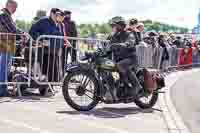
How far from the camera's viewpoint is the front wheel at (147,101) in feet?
34.8

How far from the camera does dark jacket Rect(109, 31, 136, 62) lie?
9.98 m

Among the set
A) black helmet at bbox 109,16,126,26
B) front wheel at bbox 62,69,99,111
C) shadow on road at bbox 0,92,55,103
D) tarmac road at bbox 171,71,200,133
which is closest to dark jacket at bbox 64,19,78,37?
shadow on road at bbox 0,92,55,103

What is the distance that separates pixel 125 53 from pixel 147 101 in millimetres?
1238

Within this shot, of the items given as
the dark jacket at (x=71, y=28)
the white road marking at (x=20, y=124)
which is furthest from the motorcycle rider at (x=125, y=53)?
the dark jacket at (x=71, y=28)

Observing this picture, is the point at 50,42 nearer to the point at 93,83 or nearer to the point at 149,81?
the point at 93,83

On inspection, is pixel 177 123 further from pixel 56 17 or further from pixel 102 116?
pixel 56 17

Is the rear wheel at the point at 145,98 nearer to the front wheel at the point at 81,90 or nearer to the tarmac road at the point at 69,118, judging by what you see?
the tarmac road at the point at 69,118

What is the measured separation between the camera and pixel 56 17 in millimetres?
11852

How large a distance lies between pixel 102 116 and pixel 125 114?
60 cm

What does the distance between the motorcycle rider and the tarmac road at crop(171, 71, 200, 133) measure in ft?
3.45

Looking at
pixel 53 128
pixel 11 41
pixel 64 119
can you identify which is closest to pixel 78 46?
pixel 11 41

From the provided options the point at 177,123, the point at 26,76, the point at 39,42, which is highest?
the point at 39,42

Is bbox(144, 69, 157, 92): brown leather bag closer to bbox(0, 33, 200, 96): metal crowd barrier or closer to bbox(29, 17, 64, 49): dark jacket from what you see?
bbox(0, 33, 200, 96): metal crowd barrier

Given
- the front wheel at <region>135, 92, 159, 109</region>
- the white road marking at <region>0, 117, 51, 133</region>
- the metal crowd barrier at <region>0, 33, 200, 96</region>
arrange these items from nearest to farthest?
1. the white road marking at <region>0, 117, 51, 133</region>
2. the front wheel at <region>135, 92, 159, 109</region>
3. the metal crowd barrier at <region>0, 33, 200, 96</region>
